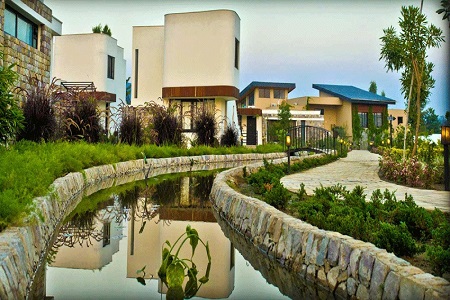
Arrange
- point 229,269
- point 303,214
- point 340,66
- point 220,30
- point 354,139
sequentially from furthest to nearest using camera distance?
point 354,139
point 220,30
point 303,214
point 229,269
point 340,66

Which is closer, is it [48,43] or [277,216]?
[277,216]

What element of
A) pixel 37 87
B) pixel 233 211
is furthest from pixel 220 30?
pixel 233 211

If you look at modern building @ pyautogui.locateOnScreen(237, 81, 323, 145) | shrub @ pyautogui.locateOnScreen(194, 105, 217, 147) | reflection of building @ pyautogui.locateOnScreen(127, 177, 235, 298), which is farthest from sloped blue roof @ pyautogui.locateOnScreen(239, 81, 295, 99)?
reflection of building @ pyautogui.locateOnScreen(127, 177, 235, 298)

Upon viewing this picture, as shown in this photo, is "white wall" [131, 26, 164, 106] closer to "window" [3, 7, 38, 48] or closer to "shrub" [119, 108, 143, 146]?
"shrub" [119, 108, 143, 146]

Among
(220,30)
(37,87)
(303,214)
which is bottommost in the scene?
(303,214)

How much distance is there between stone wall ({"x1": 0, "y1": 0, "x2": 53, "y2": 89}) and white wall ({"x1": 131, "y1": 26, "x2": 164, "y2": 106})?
31.7 ft

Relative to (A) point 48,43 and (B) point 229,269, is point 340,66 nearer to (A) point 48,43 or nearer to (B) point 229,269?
(B) point 229,269

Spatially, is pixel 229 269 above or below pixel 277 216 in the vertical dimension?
below

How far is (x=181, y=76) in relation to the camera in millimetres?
21688

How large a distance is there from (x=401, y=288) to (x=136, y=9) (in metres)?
1.98

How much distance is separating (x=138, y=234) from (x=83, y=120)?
21.3ft

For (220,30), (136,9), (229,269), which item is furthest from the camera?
(220,30)

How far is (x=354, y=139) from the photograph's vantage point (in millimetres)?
35906

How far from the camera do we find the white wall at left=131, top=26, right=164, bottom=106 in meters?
23.5
